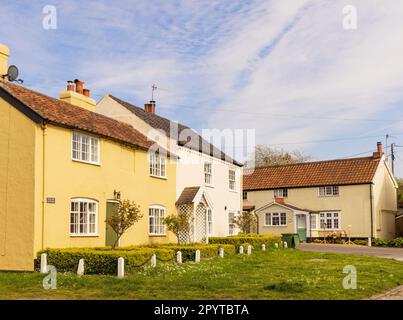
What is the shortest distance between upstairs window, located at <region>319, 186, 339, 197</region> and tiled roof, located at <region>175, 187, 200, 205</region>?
19735 millimetres

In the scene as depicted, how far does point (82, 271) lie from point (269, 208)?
103 ft

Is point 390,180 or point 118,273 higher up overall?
point 390,180

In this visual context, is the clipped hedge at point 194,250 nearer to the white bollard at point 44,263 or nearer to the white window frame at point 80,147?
the white window frame at point 80,147

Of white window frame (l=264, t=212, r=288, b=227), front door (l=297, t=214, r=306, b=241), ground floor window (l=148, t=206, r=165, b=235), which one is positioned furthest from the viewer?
white window frame (l=264, t=212, r=288, b=227)

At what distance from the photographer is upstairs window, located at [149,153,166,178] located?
88.1ft

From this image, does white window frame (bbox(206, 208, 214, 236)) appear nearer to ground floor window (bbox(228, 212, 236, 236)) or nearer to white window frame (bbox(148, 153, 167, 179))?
ground floor window (bbox(228, 212, 236, 236))

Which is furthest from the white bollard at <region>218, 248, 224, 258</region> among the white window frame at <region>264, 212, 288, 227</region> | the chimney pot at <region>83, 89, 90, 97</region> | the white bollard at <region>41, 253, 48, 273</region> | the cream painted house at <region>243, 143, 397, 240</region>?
the white window frame at <region>264, 212, 288, 227</region>

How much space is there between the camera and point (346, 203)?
44562 millimetres

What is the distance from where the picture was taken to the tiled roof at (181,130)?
101 feet

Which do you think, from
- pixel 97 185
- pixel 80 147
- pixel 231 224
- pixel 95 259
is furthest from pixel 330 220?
pixel 95 259

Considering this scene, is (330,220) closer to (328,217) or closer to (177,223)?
(328,217)
